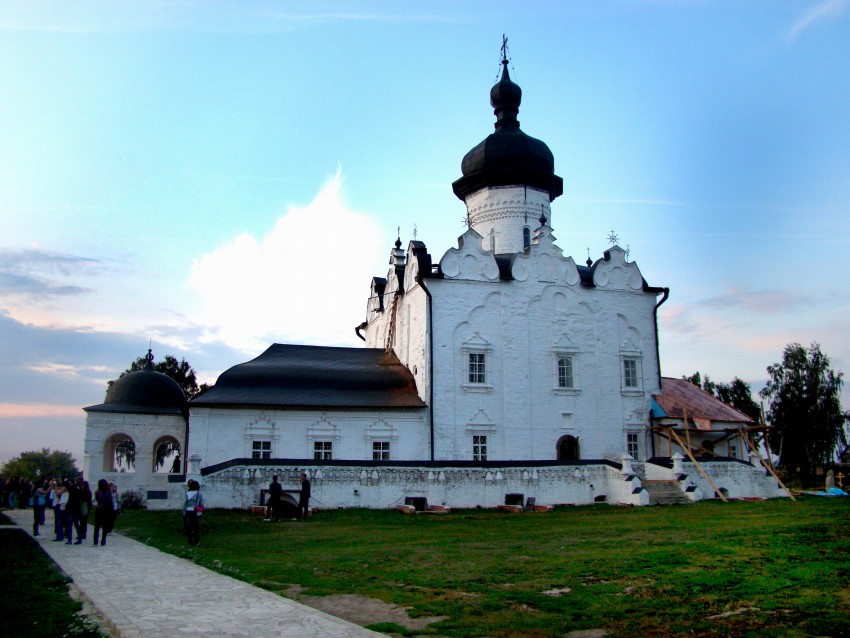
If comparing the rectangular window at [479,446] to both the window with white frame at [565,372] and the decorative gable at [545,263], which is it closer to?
the window with white frame at [565,372]

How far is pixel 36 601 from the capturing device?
8.52 m

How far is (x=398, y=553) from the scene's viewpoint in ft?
40.2

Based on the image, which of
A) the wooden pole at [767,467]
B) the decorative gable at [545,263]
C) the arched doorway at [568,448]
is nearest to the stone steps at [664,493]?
the wooden pole at [767,467]

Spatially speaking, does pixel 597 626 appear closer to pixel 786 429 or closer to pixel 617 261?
pixel 617 261

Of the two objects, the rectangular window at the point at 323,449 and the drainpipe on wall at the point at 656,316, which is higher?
the drainpipe on wall at the point at 656,316

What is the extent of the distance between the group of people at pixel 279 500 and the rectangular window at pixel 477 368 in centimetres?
924

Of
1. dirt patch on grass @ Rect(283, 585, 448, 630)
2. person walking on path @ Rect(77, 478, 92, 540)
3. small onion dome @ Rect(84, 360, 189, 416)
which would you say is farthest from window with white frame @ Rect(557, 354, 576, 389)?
dirt patch on grass @ Rect(283, 585, 448, 630)

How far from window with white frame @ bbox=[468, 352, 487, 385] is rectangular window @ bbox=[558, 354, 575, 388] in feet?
10.5

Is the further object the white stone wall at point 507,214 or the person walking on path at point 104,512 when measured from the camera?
the white stone wall at point 507,214

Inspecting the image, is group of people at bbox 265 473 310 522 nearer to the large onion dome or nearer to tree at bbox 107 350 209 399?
the large onion dome

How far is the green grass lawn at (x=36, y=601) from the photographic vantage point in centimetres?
703

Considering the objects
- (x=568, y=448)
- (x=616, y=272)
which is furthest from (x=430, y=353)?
(x=616, y=272)

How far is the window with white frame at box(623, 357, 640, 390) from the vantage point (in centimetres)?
3053

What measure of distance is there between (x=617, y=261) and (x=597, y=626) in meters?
26.2
